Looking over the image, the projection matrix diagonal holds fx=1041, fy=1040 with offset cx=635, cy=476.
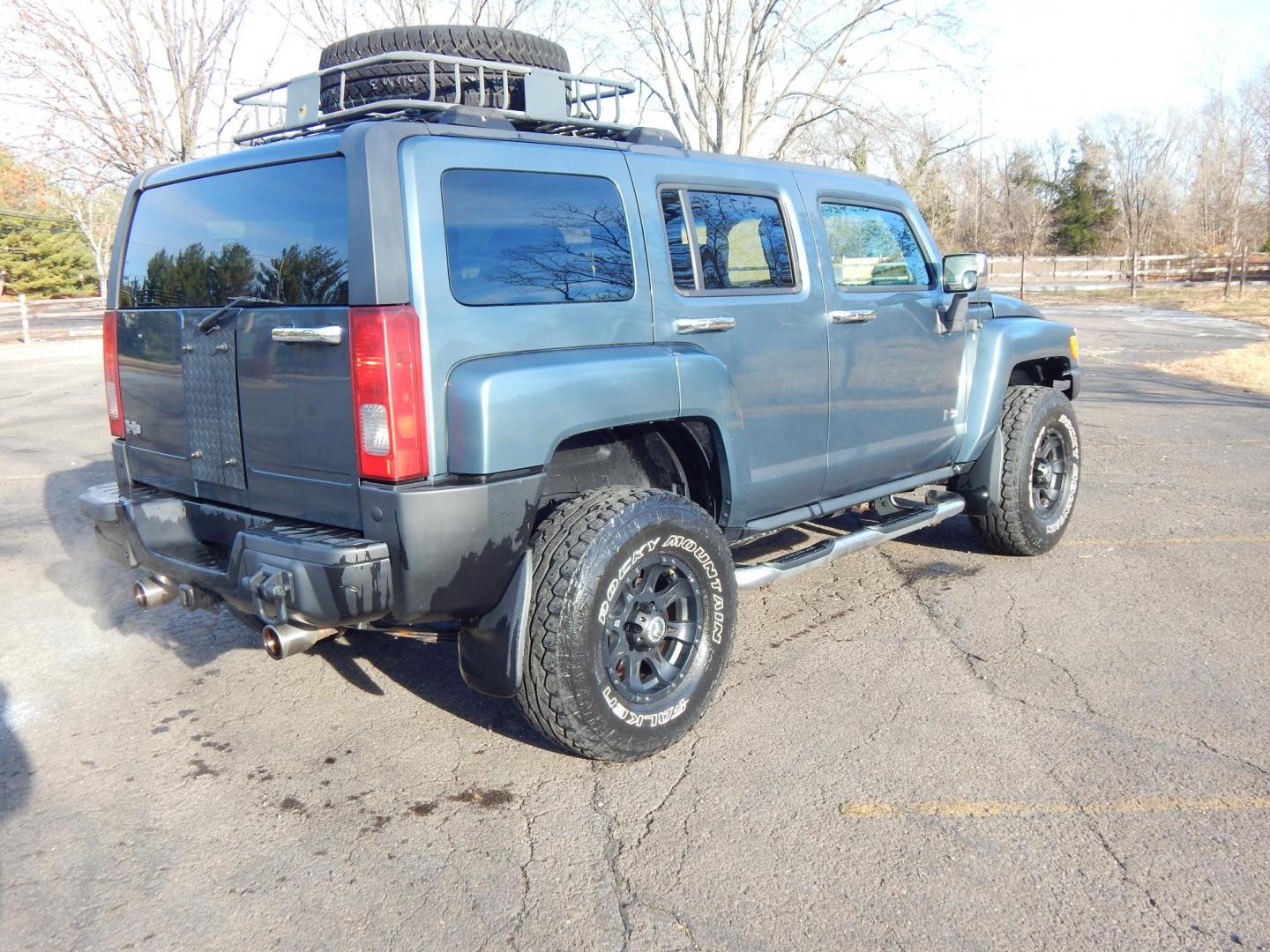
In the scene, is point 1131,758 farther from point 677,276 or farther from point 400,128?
point 400,128

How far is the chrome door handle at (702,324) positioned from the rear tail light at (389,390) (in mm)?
1138

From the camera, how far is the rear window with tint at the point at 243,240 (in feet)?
10.5

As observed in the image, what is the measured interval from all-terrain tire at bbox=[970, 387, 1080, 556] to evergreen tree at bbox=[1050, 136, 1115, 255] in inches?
2066

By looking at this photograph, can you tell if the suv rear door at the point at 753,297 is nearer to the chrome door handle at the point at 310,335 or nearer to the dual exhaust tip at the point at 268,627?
the chrome door handle at the point at 310,335

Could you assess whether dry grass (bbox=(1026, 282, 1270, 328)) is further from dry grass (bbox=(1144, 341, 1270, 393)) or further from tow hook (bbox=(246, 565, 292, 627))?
tow hook (bbox=(246, 565, 292, 627))

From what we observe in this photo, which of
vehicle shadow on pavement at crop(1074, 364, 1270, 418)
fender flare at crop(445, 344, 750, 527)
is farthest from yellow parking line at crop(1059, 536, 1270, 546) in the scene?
vehicle shadow on pavement at crop(1074, 364, 1270, 418)

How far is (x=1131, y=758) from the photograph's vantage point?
139 inches

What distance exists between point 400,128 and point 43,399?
11.9 metres

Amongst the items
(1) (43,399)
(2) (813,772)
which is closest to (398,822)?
(2) (813,772)

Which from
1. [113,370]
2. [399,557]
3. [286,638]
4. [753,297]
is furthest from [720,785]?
[113,370]

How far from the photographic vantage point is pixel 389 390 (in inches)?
119

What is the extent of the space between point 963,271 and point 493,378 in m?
2.93

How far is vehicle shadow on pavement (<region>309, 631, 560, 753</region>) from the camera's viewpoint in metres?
3.97

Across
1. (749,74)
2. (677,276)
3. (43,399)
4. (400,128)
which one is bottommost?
(43,399)
